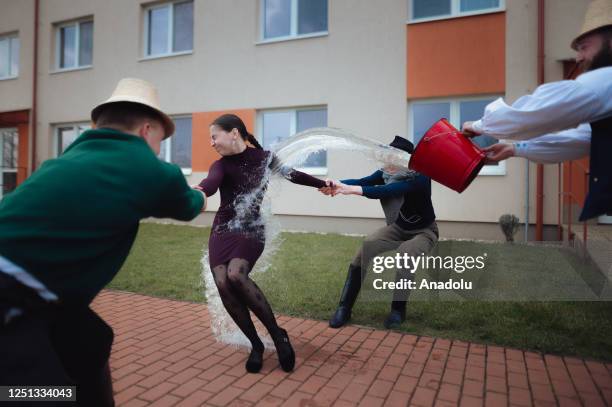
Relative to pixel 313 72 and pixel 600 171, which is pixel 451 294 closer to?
pixel 600 171


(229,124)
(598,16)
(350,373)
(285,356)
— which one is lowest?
(350,373)

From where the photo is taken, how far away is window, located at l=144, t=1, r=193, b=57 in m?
12.5

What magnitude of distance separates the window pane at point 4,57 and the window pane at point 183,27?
765cm

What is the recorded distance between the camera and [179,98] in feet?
39.8

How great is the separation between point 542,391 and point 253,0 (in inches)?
429

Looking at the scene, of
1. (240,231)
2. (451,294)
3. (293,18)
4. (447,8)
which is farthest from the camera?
(293,18)

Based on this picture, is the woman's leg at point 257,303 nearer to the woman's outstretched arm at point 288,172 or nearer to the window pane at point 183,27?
the woman's outstretched arm at point 288,172

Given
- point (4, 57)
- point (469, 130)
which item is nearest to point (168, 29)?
point (4, 57)

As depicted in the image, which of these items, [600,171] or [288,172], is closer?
[600,171]

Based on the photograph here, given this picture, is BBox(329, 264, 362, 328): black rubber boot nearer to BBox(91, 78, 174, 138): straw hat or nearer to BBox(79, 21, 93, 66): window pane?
BBox(91, 78, 174, 138): straw hat

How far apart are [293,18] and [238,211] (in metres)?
8.91

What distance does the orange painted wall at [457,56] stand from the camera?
29.5 feet

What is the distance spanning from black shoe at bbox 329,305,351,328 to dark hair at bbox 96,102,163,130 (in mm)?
2809

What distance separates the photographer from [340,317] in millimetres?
4164
